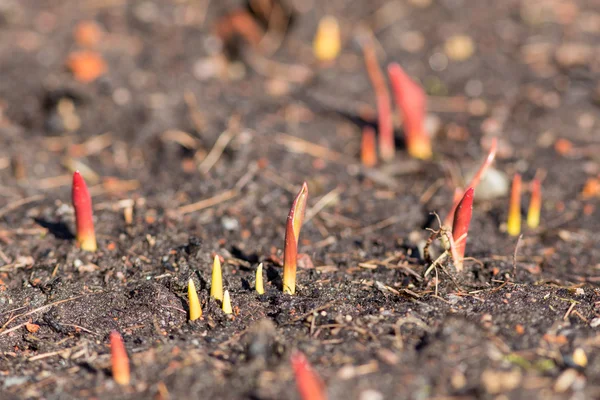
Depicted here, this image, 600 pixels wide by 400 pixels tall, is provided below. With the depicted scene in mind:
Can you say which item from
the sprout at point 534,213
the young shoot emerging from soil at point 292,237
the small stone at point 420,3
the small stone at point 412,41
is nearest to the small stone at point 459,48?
the small stone at point 412,41

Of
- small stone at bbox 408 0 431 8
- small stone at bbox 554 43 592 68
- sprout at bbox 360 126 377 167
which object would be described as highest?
small stone at bbox 408 0 431 8

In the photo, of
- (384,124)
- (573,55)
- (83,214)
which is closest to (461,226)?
(384,124)

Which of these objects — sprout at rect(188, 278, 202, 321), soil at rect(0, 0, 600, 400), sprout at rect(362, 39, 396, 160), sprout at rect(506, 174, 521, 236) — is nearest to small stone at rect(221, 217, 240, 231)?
soil at rect(0, 0, 600, 400)

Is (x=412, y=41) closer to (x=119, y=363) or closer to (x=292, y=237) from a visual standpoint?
(x=292, y=237)

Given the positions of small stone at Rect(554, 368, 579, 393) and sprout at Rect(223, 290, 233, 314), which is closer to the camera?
small stone at Rect(554, 368, 579, 393)

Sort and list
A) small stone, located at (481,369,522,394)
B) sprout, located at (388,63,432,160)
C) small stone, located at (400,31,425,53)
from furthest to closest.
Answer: small stone, located at (400,31,425,53), sprout, located at (388,63,432,160), small stone, located at (481,369,522,394)

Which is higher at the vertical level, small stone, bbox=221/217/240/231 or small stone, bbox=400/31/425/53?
small stone, bbox=400/31/425/53

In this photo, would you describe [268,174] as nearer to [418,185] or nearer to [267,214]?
[267,214]

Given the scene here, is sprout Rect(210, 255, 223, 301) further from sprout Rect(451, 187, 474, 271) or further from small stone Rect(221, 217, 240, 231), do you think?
sprout Rect(451, 187, 474, 271)

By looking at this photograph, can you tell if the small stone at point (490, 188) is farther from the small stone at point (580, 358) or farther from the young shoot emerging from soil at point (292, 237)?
the small stone at point (580, 358)
